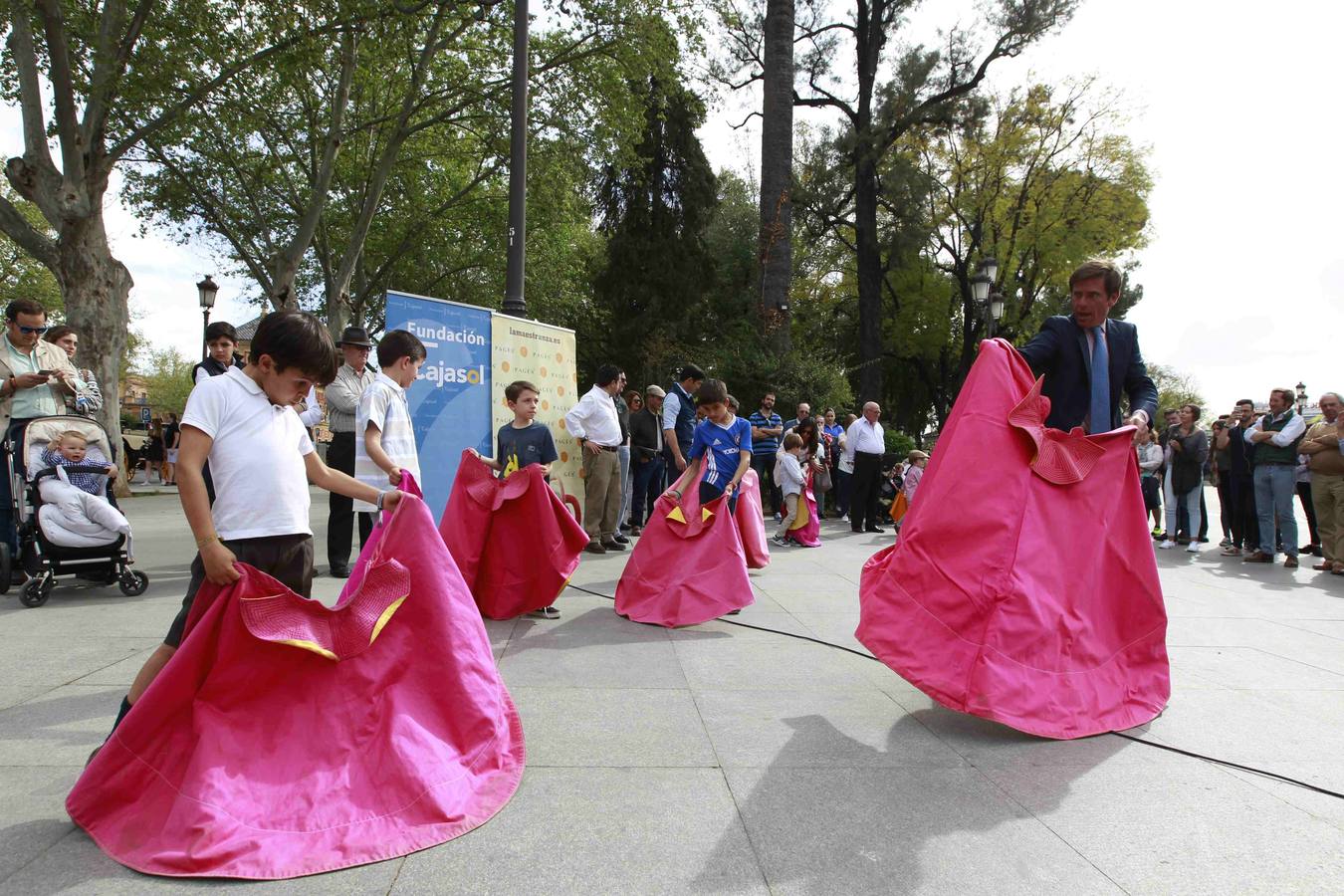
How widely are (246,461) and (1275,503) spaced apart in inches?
450

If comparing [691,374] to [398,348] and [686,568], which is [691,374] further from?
[398,348]

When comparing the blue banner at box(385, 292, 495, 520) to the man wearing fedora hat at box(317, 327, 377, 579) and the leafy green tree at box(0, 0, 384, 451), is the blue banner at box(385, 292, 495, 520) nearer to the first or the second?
the man wearing fedora hat at box(317, 327, 377, 579)

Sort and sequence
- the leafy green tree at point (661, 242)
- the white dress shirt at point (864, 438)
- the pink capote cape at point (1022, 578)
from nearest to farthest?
the pink capote cape at point (1022, 578) → the white dress shirt at point (864, 438) → the leafy green tree at point (661, 242)

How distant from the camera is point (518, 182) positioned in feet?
30.7

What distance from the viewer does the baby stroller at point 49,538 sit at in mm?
6055

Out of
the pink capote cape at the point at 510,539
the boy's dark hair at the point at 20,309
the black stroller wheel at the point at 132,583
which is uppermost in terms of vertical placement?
the boy's dark hair at the point at 20,309

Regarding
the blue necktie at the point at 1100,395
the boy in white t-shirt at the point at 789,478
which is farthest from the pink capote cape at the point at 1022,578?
the boy in white t-shirt at the point at 789,478

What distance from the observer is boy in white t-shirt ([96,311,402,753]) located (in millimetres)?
2820

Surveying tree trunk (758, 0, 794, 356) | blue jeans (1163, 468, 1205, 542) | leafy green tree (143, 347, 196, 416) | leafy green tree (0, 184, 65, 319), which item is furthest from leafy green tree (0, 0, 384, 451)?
leafy green tree (143, 347, 196, 416)

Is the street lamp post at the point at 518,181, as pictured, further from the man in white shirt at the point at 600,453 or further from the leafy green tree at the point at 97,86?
the leafy green tree at the point at 97,86

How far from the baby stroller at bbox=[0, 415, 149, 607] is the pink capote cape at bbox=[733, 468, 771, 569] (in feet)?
16.6

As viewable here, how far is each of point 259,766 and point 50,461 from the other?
5.05 meters

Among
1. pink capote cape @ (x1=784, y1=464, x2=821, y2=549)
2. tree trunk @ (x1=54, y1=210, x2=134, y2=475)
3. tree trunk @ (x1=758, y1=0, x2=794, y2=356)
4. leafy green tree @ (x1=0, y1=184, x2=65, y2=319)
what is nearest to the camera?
pink capote cape @ (x1=784, y1=464, x2=821, y2=549)

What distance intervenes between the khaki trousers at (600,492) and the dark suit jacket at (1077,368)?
580 cm
